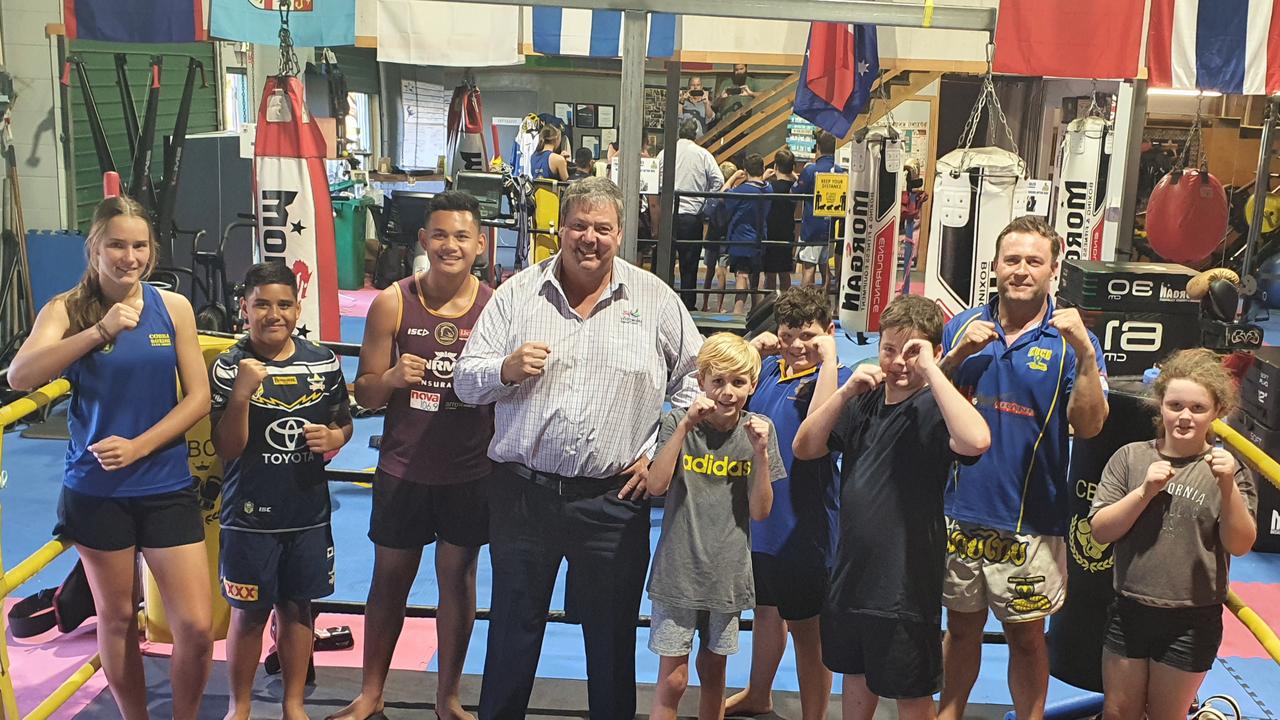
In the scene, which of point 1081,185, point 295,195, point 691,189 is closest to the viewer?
point 295,195

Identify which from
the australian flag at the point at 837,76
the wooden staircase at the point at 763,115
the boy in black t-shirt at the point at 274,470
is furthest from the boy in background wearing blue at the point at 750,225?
the boy in black t-shirt at the point at 274,470

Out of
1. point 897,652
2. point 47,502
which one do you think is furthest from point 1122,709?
point 47,502

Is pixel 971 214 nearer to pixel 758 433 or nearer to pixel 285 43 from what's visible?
pixel 758 433

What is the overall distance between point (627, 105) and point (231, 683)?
2306mm

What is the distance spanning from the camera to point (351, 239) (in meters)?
12.9

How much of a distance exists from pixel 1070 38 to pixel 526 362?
10.1ft

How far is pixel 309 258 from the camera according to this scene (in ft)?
16.8

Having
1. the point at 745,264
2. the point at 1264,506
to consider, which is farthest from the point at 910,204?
the point at 1264,506

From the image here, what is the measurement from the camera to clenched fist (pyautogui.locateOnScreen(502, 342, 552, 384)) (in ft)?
10.0

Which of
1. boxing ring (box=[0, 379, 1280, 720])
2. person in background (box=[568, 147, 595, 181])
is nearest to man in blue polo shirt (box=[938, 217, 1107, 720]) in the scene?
boxing ring (box=[0, 379, 1280, 720])

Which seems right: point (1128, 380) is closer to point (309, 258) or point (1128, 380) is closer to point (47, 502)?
point (309, 258)

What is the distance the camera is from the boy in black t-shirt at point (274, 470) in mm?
3486

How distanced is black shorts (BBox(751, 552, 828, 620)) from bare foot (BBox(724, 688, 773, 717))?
1.67 ft

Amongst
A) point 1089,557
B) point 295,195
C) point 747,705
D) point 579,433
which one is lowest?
point 747,705
